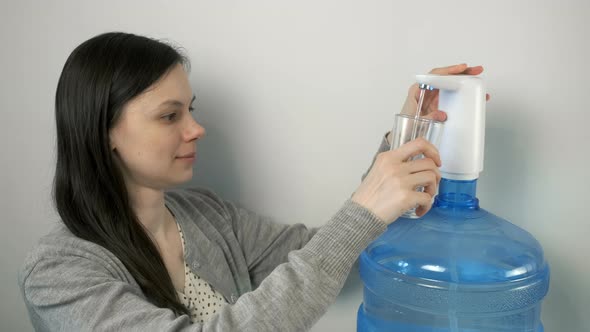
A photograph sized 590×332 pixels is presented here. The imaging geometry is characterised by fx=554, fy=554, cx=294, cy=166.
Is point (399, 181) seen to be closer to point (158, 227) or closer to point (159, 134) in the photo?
point (159, 134)

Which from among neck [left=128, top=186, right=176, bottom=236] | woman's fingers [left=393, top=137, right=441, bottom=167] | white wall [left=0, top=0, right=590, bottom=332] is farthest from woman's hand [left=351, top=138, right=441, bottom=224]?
neck [left=128, top=186, right=176, bottom=236]

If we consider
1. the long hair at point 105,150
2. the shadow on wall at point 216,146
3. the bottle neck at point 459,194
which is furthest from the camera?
the shadow on wall at point 216,146

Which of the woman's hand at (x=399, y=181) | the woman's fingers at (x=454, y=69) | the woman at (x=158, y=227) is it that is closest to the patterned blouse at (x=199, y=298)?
the woman at (x=158, y=227)

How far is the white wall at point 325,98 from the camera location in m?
1.03

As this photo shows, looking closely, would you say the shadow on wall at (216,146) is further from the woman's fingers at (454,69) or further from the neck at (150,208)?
the woman's fingers at (454,69)

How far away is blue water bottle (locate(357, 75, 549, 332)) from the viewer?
2.90ft

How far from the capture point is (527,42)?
1.02m

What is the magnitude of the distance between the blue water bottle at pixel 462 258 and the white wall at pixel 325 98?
0.16 m

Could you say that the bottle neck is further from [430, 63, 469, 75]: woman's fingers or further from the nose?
the nose

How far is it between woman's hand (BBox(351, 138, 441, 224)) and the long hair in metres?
0.47

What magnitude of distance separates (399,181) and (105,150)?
59 cm

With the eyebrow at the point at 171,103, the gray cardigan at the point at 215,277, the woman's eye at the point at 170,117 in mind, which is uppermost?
the eyebrow at the point at 171,103

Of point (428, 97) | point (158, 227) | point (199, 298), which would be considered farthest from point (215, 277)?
point (428, 97)

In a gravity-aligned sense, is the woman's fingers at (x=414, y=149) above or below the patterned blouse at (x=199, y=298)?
above
